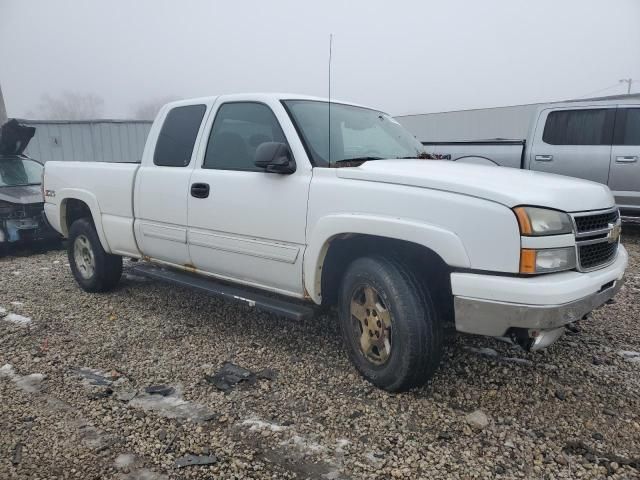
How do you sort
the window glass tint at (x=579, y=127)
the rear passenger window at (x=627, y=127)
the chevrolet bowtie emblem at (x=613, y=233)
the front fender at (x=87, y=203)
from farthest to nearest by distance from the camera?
the window glass tint at (x=579, y=127)
the rear passenger window at (x=627, y=127)
the front fender at (x=87, y=203)
the chevrolet bowtie emblem at (x=613, y=233)

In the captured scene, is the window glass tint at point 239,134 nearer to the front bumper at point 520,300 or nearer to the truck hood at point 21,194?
the front bumper at point 520,300

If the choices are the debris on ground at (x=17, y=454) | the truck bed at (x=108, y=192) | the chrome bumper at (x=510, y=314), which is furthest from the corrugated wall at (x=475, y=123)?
the debris on ground at (x=17, y=454)

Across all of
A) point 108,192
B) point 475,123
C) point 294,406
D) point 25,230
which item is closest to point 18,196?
point 25,230

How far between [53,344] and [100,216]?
4.50 feet

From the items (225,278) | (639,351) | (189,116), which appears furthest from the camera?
(189,116)

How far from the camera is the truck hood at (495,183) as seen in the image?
8.23 ft

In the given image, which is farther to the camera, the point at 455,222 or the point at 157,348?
the point at 157,348

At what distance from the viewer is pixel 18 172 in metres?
8.28

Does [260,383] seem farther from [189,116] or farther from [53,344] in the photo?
[189,116]

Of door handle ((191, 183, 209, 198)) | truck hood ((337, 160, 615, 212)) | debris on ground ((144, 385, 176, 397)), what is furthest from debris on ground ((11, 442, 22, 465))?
truck hood ((337, 160, 615, 212))

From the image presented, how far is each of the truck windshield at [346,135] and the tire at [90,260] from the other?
272 cm

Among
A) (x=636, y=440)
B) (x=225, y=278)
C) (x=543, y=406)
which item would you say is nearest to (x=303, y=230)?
(x=225, y=278)

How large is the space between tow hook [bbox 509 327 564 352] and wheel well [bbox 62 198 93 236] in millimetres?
4388

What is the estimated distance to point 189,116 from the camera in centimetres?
418
